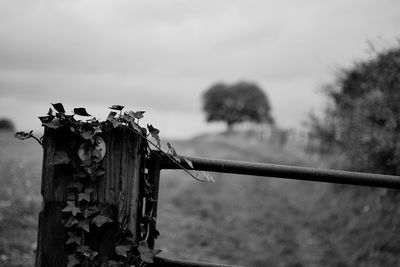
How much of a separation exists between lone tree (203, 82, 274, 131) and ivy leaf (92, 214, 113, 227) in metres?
49.3

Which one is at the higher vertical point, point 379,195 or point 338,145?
point 338,145

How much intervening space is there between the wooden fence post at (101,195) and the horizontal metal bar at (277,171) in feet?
0.56

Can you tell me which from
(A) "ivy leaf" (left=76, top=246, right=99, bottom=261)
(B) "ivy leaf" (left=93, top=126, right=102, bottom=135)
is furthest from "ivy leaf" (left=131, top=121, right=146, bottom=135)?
(A) "ivy leaf" (left=76, top=246, right=99, bottom=261)

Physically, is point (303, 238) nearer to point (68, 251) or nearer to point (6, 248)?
point (6, 248)

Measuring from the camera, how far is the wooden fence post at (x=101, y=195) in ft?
4.58

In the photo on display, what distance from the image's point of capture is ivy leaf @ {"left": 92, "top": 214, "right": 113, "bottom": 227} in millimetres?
1362

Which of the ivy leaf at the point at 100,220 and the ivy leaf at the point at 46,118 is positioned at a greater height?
the ivy leaf at the point at 46,118

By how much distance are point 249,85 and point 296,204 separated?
4439 cm

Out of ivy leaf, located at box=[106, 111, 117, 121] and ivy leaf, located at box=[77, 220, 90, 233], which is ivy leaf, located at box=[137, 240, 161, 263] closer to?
ivy leaf, located at box=[77, 220, 90, 233]

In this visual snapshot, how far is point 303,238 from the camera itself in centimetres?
605

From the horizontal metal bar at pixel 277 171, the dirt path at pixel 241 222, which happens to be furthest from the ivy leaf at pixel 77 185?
the dirt path at pixel 241 222

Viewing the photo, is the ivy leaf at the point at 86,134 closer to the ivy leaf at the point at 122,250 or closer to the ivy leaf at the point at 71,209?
the ivy leaf at the point at 71,209

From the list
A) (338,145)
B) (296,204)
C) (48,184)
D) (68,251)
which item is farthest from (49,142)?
(338,145)

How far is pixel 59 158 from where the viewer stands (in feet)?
4.42
